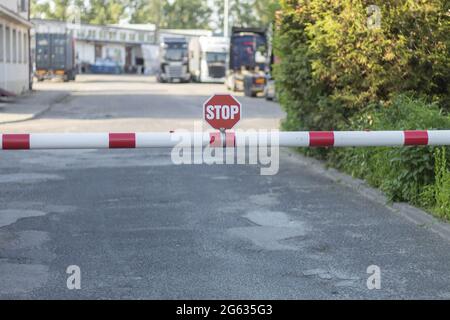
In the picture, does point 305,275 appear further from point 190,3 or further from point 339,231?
point 190,3

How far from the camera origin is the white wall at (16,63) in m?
35.7

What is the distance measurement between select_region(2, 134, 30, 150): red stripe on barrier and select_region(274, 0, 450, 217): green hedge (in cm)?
483

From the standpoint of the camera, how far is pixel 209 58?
6384 centimetres

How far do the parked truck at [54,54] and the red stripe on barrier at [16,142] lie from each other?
5360cm

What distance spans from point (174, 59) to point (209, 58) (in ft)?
12.7

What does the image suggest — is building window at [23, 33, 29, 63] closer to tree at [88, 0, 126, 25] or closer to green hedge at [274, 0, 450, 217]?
green hedge at [274, 0, 450, 217]

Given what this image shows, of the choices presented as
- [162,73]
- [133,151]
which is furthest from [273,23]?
[162,73]

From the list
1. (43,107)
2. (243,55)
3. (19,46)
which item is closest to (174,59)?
(243,55)

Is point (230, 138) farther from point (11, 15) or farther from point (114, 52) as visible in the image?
point (114, 52)

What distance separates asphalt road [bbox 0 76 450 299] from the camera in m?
6.34

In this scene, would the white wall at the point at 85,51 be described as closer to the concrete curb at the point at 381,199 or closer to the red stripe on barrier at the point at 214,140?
the concrete curb at the point at 381,199

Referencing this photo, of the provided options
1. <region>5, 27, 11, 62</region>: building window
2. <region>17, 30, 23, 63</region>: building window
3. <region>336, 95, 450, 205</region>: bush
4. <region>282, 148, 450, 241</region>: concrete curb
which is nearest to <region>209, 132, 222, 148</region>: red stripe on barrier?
<region>282, 148, 450, 241</region>: concrete curb

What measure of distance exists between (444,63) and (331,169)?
274cm

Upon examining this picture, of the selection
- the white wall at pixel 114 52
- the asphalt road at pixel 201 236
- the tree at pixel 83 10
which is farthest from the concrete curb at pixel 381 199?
the tree at pixel 83 10
